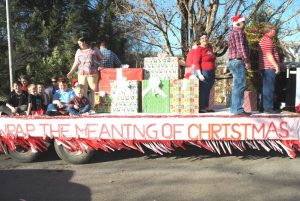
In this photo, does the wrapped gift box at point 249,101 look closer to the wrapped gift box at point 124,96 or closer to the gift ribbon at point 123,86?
the wrapped gift box at point 124,96

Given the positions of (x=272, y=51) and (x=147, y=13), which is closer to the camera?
(x=272, y=51)

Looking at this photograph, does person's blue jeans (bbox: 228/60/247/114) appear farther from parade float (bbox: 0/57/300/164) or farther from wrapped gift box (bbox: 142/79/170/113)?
wrapped gift box (bbox: 142/79/170/113)

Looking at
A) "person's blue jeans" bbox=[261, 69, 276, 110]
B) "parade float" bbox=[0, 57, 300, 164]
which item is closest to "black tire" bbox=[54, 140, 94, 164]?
"parade float" bbox=[0, 57, 300, 164]

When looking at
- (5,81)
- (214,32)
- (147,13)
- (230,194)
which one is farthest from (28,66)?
(230,194)

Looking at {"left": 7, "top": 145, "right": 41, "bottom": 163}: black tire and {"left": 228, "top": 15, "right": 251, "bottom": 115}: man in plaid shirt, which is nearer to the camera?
{"left": 228, "top": 15, "right": 251, "bottom": 115}: man in plaid shirt

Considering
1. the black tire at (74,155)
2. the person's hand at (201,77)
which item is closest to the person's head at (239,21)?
the person's hand at (201,77)

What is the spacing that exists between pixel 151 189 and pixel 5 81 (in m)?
12.8

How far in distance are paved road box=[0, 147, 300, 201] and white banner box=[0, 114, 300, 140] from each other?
49cm

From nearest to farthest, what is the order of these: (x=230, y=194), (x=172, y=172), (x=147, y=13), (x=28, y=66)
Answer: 1. (x=230, y=194)
2. (x=172, y=172)
3. (x=147, y=13)
4. (x=28, y=66)

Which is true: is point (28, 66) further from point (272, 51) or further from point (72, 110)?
point (272, 51)

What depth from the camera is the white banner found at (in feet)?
17.6

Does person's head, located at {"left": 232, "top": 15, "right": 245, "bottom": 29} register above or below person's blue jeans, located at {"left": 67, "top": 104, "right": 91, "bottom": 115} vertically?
above

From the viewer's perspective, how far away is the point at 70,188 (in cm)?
475

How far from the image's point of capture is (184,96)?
6031 millimetres
